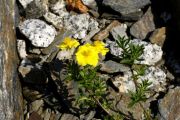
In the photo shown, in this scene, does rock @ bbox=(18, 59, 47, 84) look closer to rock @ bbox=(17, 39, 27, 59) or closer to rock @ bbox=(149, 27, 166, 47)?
rock @ bbox=(17, 39, 27, 59)

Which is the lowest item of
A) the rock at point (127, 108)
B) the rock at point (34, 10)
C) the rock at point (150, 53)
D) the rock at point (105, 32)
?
the rock at point (127, 108)

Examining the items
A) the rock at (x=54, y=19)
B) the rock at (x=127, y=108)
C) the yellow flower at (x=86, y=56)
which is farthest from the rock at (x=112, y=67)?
the yellow flower at (x=86, y=56)

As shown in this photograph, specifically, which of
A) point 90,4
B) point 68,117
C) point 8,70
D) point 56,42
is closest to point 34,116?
point 68,117

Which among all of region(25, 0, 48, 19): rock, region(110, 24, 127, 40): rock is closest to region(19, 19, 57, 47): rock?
region(25, 0, 48, 19): rock

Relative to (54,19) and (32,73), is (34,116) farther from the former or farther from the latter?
(54,19)

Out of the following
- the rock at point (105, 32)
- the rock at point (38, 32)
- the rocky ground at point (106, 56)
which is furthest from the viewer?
the rock at point (105, 32)

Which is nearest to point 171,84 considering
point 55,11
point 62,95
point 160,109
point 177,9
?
point 160,109

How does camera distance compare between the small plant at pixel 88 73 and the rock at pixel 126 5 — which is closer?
the small plant at pixel 88 73

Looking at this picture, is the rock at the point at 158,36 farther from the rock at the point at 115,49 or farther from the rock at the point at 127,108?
the rock at the point at 127,108
